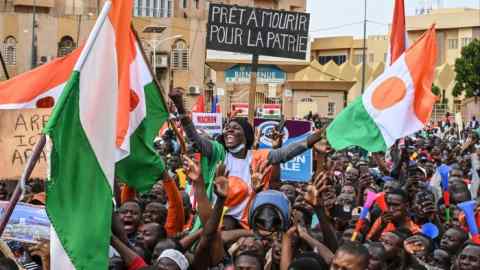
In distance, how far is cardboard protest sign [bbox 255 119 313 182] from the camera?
1035 centimetres

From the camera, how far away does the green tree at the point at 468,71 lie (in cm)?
5985

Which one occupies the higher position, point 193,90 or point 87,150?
point 193,90

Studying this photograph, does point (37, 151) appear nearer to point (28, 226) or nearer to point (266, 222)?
point (28, 226)

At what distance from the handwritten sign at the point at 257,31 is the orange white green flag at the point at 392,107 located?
2.38 meters

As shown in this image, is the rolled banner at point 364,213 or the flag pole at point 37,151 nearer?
the flag pole at point 37,151

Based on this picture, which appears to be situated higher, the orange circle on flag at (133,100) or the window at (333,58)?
the window at (333,58)

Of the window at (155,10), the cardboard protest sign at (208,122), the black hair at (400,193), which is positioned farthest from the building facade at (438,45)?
the black hair at (400,193)

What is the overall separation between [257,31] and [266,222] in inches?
232

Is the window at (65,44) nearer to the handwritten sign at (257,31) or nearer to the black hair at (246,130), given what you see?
the handwritten sign at (257,31)

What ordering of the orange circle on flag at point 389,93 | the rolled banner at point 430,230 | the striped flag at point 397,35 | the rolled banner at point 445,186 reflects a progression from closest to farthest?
the rolled banner at point 430,230
the orange circle on flag at point 389,93
the rolled banner at point 445,186
the striped flag at point 397,35

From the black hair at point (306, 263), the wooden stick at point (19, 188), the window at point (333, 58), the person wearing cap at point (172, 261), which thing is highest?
the window at point (333, 58)

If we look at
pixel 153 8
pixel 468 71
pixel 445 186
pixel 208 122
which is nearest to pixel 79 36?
pixel 153 8

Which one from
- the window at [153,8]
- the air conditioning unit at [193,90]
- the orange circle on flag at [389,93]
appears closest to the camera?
the orange circle on flag at [389,93]

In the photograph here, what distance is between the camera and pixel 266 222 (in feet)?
20.6
